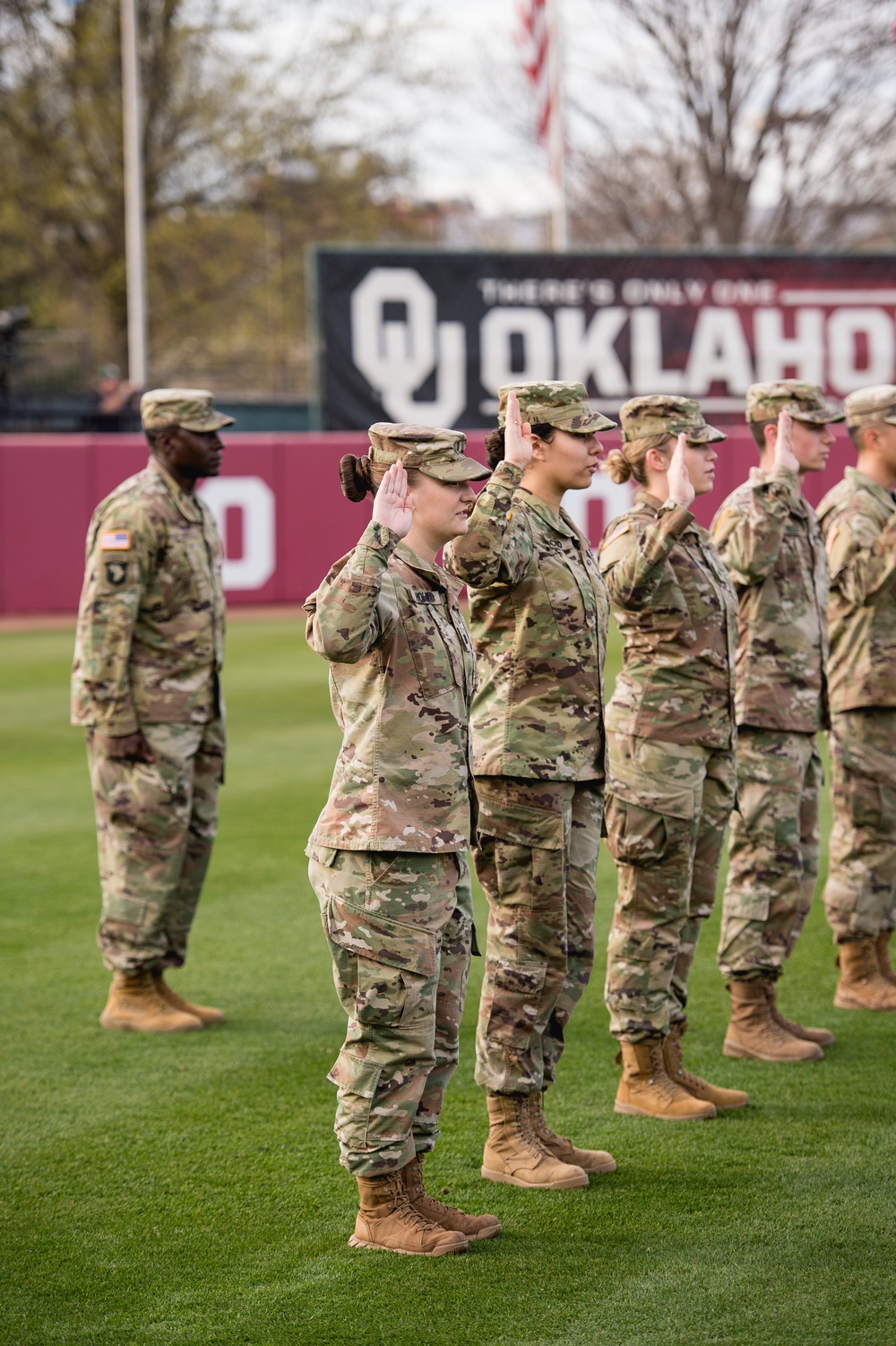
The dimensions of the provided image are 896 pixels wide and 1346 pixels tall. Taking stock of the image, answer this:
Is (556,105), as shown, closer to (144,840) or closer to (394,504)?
(144,840)

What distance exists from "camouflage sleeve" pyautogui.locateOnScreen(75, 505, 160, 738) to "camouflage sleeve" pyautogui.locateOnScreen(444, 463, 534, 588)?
1965 millimetres

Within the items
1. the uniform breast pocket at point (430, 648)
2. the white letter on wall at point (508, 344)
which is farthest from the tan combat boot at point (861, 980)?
the white letter on wall at point (508, 344)

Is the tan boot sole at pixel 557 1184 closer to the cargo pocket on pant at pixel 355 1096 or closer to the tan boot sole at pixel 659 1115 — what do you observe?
the tan boot sole at pixel 659 1115

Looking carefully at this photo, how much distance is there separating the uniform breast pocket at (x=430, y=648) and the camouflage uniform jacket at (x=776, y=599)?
195 cm

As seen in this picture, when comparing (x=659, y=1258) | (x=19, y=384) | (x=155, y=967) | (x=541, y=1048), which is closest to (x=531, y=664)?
(x=541, y=1048)

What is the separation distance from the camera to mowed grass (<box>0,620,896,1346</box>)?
13.6 ft

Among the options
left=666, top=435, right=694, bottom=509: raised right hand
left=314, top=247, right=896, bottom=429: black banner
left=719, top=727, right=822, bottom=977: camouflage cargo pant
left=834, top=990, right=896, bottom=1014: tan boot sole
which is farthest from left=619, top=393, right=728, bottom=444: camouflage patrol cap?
left=314, top=247, right=896, bottom=429: black banner

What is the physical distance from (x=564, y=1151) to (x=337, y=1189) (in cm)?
67

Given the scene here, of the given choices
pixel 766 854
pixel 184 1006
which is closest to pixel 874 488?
pixel 766 854

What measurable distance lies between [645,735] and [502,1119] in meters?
1.31

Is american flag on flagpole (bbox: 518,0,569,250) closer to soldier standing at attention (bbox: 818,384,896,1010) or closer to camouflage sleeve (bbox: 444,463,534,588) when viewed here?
soldier standing at attention (bbox: 818,384,896,1010)

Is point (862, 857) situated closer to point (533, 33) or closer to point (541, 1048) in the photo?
point (541, 1048)

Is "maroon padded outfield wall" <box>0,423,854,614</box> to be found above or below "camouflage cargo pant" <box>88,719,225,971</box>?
above

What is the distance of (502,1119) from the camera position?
499 centimetres
